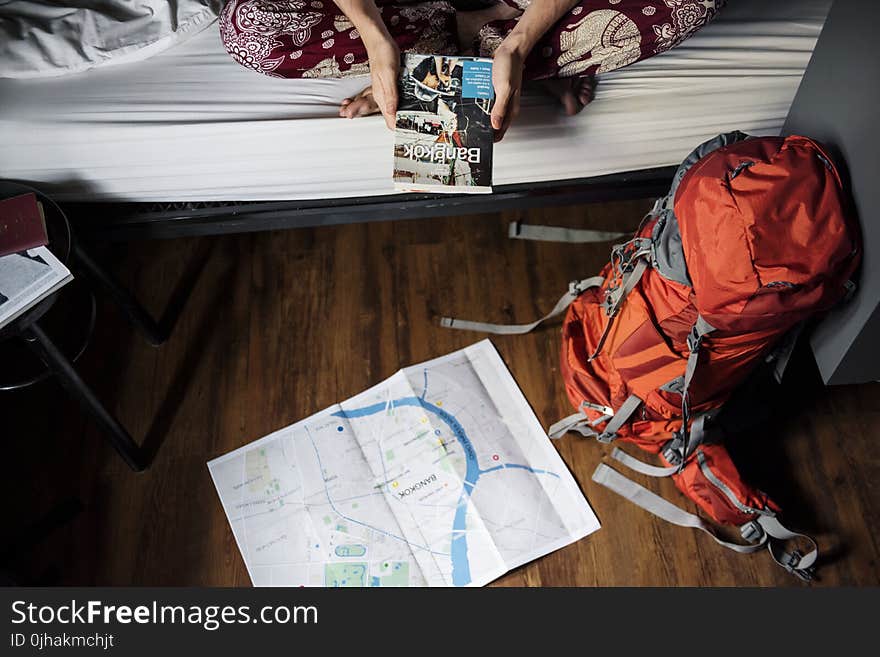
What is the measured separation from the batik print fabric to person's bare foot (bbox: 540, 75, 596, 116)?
0.02 meters

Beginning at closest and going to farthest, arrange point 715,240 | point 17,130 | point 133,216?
point 715,240, point 17,130, point 133,216

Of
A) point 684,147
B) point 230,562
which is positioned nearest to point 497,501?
point 230,562

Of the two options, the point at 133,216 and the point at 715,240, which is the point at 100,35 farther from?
the point at 715,240

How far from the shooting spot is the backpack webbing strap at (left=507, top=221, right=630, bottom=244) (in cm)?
167

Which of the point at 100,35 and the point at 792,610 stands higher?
the point at 100,35

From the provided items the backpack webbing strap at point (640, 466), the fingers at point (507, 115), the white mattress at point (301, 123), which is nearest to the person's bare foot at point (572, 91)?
the white mattress at point (301, 123)

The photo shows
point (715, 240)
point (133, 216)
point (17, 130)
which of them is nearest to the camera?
point (715, 240)

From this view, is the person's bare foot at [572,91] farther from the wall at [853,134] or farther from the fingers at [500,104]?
the wall at [853,134]

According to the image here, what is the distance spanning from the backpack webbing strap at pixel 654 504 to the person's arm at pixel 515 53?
2.06 ft

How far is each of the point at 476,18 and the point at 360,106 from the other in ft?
0.86

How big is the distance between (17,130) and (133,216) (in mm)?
222

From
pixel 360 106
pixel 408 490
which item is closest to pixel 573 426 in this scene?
pixel 408 490

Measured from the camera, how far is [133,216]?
1.39 m

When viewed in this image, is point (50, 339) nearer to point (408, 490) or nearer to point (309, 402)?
point (309, 402)
